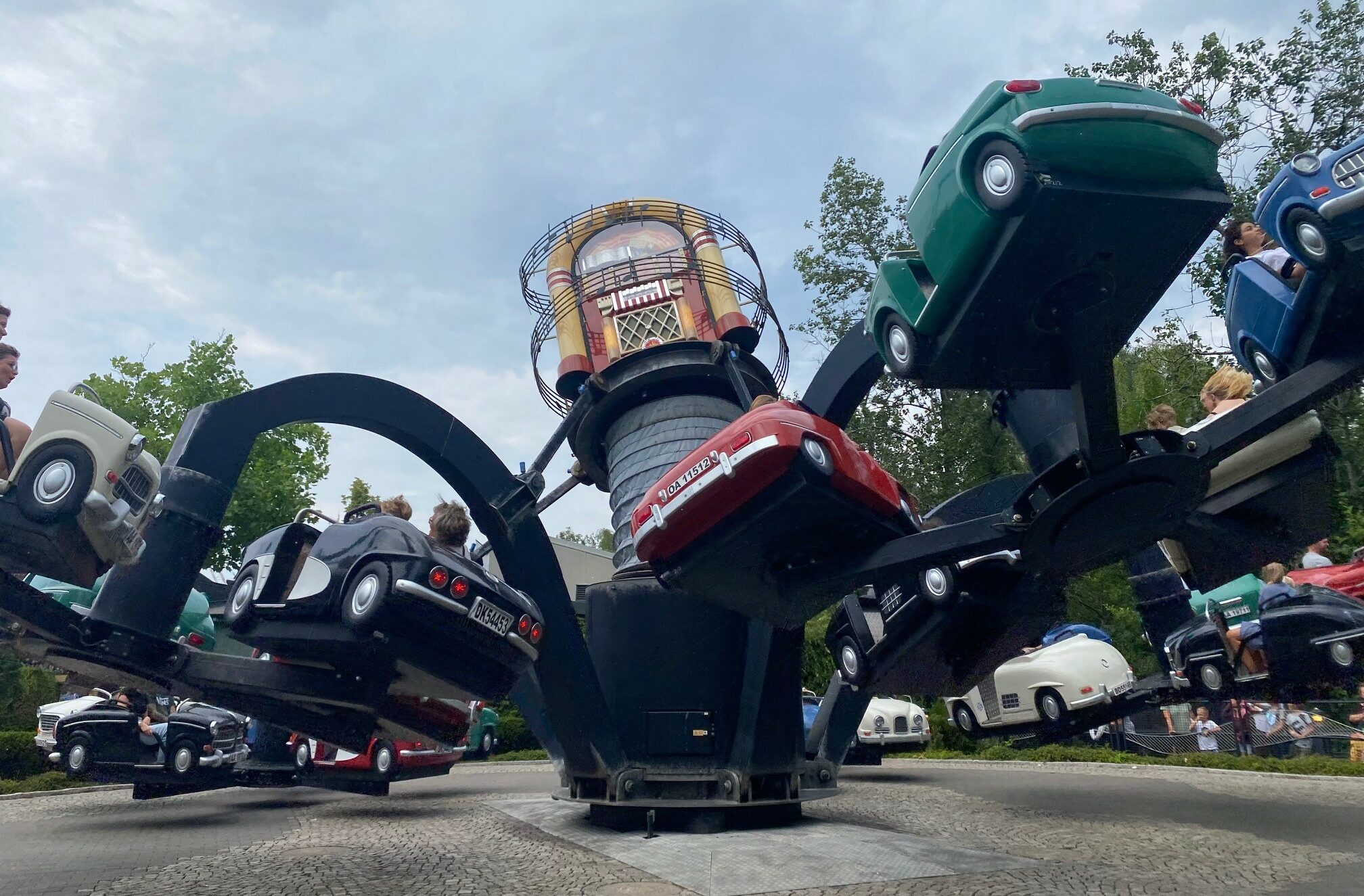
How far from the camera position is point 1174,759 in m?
15.1

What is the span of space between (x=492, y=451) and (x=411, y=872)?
3312mm

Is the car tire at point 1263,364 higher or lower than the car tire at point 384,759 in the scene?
higher

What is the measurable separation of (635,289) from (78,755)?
808 centimetres

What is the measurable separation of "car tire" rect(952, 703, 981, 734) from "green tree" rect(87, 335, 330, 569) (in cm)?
2447

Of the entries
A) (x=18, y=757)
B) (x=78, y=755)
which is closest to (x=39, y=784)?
(x=18, y=757)

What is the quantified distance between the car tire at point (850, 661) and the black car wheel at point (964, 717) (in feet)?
8.10

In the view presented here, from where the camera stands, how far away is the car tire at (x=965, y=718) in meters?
9.91

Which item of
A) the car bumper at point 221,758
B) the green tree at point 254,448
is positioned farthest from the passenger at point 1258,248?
the green tree at point 254,448

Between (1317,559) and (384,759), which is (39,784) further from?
(1317,559)

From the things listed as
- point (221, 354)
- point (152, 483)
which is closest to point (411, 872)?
point (152, 483)

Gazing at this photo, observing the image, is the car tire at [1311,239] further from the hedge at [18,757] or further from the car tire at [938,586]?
the hedge at [18,757]

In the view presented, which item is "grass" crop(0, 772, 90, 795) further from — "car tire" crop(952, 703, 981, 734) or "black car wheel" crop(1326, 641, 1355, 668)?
"black car wheel" crop(1326, 641, 1355, 668)

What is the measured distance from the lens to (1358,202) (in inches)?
171

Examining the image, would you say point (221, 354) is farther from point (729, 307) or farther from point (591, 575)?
point (729, 307)
